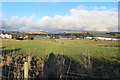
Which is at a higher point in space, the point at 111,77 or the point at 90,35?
the point at 90,35

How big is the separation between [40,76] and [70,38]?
73.9 feet

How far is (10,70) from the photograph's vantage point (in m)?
3.66

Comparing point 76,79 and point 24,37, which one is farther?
point 24,37

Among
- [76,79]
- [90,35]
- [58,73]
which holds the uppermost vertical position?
[90,35]

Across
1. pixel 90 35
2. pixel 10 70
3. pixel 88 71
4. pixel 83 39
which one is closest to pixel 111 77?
pixel 88 71

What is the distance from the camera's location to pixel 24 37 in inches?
1318

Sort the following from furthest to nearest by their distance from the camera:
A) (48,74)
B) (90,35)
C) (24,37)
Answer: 1. (24,37)
2. (90,35)
3. (48,74)

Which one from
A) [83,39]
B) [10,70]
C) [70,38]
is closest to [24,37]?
[70,38]

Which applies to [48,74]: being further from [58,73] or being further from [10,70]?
[10,70]

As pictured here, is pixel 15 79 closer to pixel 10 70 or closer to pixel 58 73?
pixel 10 70

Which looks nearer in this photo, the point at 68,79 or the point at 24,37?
the point at 68,79

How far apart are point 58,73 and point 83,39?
2213 cm

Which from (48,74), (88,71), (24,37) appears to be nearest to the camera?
(48,74)

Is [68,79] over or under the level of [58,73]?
under
